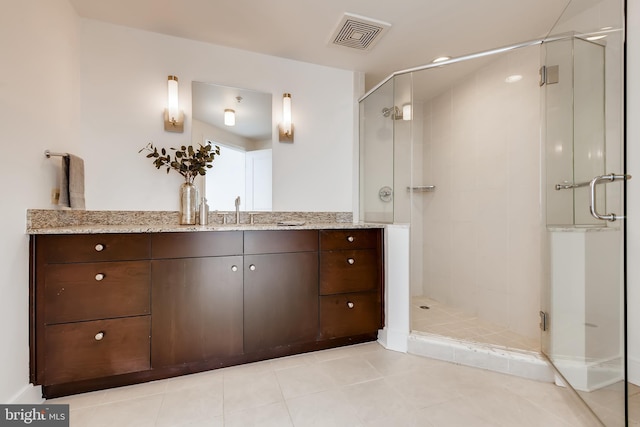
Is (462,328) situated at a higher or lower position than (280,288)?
lower

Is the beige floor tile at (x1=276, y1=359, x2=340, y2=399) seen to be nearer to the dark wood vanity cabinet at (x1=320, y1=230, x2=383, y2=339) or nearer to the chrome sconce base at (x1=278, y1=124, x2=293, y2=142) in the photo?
the dark wood vanity cabinet at (x1=320, y1=230, x2=383, y2=339)

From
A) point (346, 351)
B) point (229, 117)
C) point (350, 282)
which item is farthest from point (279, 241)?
point (229, 117)

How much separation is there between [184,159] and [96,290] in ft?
3.30

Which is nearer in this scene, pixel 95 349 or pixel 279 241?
pixel 95 349

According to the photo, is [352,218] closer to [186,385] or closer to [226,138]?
[226,138]

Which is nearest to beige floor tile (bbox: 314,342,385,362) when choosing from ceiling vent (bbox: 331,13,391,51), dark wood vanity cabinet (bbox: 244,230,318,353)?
dark wood vanity cabinet (bbox: 244,230,318,353)

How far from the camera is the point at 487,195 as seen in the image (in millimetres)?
2594

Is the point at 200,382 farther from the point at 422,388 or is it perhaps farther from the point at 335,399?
the point at 422,388

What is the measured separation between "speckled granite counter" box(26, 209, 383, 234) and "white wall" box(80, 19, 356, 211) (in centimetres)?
6

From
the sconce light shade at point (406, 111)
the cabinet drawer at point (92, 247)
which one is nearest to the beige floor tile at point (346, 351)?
the cabinet drawer at point (92, 247)

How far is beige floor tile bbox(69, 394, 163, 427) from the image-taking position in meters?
1.31

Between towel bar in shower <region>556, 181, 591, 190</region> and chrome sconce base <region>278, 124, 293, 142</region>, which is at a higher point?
chrome sconce base <region>278, 124, 293, 142</region>

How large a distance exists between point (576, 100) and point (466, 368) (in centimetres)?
174

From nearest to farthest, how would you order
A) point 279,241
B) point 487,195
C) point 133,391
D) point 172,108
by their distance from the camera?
1. point 133,391
2. point 279,241
3. point 172,108
4. point 487,195
